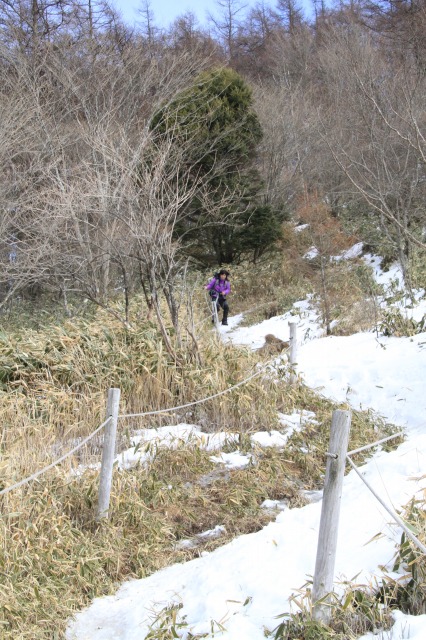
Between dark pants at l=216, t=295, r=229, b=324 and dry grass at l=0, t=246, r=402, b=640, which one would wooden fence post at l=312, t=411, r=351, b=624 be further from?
dark pants at l=216, t=295, r=229, b=324

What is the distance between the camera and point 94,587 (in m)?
3.31

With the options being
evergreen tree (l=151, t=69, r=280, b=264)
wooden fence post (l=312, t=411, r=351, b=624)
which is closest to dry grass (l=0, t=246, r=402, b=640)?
wooden fence post (l=312, t=411, r=351, b=624)

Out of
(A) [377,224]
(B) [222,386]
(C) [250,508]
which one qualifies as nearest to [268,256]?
(A) [377,224]

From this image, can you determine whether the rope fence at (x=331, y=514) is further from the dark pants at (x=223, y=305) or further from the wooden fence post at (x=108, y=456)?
the dark pants at (x=223, y=305)

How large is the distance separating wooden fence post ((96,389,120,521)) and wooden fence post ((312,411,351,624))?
5.97 ft

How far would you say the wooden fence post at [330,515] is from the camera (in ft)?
7.81

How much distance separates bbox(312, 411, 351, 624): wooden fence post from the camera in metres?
2.38

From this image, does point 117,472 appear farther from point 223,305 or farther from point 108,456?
point 223,305

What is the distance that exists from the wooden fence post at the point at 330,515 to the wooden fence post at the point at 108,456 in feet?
5.97

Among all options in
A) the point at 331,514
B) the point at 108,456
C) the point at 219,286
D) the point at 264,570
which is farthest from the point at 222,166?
the point at 331,514

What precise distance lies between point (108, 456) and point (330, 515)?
190 centimetres

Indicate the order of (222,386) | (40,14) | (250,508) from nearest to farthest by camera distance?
(250,508), (222,386), (40,14)

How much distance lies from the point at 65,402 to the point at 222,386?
65.8 inches

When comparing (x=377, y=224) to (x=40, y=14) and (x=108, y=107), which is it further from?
(x=40, y=14)
